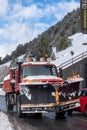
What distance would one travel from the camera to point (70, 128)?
1745cm

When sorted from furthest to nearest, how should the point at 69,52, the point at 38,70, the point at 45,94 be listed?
the point at 69,52, the point at 38,70, the point at 45,94

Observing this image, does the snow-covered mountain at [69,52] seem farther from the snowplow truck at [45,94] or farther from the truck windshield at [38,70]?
the snowplow truck at [45,94]

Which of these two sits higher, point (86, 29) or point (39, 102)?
point (86, 29)

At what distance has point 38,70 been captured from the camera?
23438mm

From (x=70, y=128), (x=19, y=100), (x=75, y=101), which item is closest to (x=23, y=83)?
(x=19, y=100)

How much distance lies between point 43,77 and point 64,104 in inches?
72.8

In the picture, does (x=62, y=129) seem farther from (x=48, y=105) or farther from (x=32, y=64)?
(x=32, y=64)

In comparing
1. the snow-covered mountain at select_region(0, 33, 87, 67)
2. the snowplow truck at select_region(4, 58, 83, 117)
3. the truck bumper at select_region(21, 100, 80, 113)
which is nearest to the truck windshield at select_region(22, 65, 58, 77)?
the snowplow truck at select_region(4, 58, 83, 117)

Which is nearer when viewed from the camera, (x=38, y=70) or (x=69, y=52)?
(x=38, y=70)

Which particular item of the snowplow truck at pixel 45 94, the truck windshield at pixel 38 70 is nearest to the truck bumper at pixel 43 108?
the snowplow truck at pixel 45 94

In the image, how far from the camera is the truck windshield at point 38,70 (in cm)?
2325

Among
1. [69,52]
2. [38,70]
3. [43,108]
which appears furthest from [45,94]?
[69,52]

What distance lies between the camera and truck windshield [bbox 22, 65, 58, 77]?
23250mm

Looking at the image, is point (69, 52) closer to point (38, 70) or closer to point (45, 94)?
point (38, 70)
